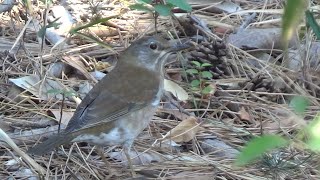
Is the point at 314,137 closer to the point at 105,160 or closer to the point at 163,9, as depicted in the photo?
the point at 105,160

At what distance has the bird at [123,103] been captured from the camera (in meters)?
3.73

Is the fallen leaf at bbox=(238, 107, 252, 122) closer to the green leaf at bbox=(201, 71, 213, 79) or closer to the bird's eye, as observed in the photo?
the green leaf at bbox=(201, 71, 213, 79)

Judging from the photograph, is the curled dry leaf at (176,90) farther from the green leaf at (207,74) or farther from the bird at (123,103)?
the bird at (123,103)

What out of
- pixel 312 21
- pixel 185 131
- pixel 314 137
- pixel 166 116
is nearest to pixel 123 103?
pixel 185 131

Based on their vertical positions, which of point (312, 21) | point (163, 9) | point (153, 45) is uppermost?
point (312, 21)

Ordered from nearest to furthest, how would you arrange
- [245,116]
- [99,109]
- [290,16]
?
[290,16] < [99,109] < [245,116]

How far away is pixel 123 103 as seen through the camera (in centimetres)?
399

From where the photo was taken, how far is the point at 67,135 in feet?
11.9

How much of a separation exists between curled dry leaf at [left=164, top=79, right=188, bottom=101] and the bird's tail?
1406 millimetres

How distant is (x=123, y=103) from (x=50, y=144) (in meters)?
0.61

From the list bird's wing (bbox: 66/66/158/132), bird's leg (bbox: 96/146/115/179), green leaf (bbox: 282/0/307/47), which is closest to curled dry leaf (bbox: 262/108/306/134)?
bird's wing (bbox: 66/66/158/132)

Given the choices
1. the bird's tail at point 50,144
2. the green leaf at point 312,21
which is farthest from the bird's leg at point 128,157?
the green leaf at point 312,21

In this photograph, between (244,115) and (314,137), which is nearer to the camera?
(314,137)

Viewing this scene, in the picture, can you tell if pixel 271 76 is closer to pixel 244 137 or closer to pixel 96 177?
pixel 244 137
